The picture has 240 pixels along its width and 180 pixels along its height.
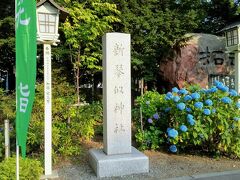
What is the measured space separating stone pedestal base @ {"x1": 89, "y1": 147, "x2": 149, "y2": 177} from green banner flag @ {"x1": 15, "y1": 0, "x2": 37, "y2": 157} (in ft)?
6.89

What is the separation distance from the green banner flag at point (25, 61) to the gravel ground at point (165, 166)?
2212mm

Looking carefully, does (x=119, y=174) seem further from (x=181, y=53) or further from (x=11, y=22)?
(x=11, y=22)

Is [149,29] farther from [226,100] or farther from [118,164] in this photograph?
[118,164]

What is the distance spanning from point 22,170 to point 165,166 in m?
2.56

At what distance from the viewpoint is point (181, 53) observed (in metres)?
10.2

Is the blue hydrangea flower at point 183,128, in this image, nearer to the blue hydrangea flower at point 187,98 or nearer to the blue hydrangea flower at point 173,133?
the blue hydrangea flower at point 173,133

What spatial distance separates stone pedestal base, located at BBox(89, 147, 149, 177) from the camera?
192 inches

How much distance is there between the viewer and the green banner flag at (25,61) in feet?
9.14

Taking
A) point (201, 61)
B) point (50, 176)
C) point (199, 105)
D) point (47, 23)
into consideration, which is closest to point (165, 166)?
point (199, 105)

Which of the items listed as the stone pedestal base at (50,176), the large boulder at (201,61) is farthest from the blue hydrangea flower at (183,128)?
the large boulder at (201,61)

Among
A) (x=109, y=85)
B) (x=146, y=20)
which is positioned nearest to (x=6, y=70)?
(x=146, y=20)

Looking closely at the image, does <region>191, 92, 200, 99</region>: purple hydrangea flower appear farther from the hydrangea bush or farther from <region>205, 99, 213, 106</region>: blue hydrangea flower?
<region>205, 99, 213, 106</region>: blue hydrangea flower

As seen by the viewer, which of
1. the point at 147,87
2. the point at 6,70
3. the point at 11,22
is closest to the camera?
the point at 11,22

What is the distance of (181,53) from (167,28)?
1708mm
